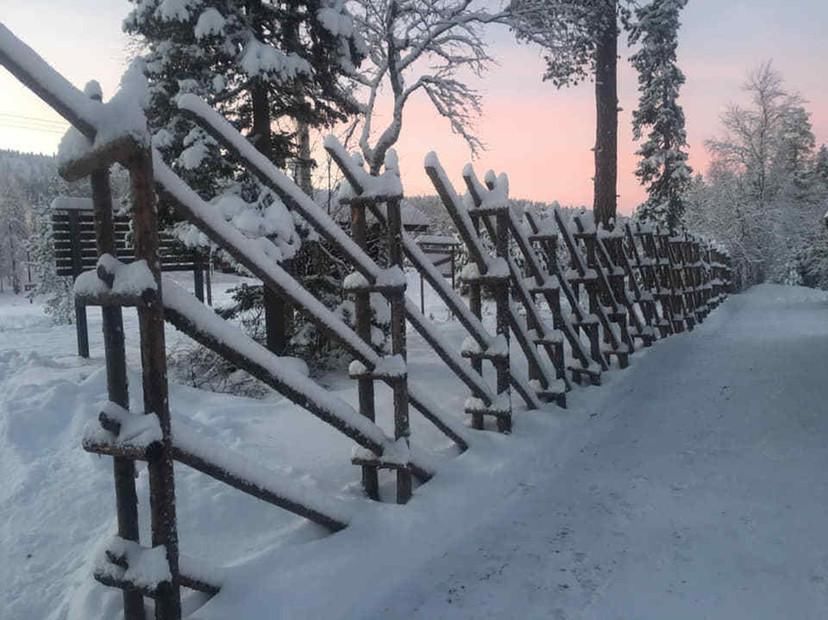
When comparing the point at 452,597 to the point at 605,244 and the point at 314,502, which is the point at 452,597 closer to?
the point at 314,502

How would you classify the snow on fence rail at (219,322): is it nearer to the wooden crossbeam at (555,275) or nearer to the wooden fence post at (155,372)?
the wooden fence post at (155,372)

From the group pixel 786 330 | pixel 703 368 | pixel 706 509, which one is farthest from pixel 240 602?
pixel 786 330

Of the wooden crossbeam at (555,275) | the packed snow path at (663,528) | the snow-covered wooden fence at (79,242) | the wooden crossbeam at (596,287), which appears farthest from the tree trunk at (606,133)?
the snow-covered wooden fence at (79,242)

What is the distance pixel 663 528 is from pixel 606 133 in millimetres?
10236

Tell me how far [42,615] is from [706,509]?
3.34 metres

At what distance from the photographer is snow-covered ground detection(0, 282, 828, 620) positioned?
8.06 ft

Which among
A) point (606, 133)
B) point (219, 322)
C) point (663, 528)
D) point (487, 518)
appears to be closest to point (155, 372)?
point (219, 322)

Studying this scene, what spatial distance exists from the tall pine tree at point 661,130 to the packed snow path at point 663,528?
854 inches

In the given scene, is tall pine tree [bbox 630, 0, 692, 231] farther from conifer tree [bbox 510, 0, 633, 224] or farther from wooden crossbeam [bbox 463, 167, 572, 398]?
wooden crossbeam [bbox 463, 167, 572, 398]

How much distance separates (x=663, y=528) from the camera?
3115 millimetres

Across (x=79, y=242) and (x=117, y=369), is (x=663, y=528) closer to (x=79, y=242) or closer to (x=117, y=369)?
(x=117, y=369)

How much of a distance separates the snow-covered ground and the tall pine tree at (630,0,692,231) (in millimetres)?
22381

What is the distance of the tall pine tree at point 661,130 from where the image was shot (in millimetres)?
25391

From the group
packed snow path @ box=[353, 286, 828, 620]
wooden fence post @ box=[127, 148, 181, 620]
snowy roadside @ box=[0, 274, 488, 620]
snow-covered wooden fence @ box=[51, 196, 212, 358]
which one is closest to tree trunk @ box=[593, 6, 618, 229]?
packed snow path @ box=[353, 286, 828, 620]
